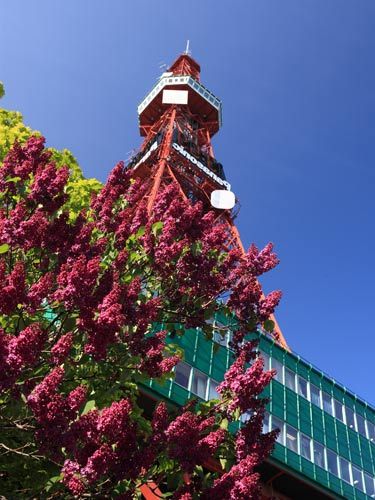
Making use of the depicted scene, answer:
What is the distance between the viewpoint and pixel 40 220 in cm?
589

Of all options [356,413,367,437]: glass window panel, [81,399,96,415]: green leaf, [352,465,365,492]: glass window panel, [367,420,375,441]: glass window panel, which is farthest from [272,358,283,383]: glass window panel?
[81,399,96,415]: green leaf

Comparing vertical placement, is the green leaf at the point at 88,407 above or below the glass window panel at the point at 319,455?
below

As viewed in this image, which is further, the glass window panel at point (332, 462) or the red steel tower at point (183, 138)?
the red steel tower at point (183, 138)

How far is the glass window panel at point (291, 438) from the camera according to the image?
983 inches

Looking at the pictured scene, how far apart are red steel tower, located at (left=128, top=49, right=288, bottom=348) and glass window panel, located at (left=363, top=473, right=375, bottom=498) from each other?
10.9m

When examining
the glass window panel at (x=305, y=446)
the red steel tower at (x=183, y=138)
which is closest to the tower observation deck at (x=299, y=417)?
the glass window panel at (x=305, y=446)

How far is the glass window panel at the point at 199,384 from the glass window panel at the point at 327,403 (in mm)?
10464

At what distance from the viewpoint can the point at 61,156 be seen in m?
18.7

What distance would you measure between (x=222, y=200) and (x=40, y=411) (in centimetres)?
2723

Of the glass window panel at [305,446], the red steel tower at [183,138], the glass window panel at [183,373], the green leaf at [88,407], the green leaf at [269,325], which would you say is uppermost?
the red steel tower at [183,138]

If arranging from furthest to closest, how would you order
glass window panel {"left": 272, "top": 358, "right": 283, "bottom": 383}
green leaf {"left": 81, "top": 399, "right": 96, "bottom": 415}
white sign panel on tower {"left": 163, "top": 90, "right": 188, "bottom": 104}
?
white sign panel on tower {"left": 163, "top": 90, "right": 188, "bottom": 104}
glass window panel {"left": 272, "top": 358, "right": 283, "bottom": 383}
green leaf {"left": 81, "top": 399, "right": 96, "bottom": 415}

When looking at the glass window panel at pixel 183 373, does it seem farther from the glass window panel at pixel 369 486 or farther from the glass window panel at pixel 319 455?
the glass window panel at pixel 369 486

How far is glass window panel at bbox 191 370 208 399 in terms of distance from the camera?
21.3 m

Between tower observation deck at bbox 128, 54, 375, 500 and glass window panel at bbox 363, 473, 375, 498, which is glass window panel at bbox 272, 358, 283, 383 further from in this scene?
glass window panel at bbox 363, 473, 375, 498
